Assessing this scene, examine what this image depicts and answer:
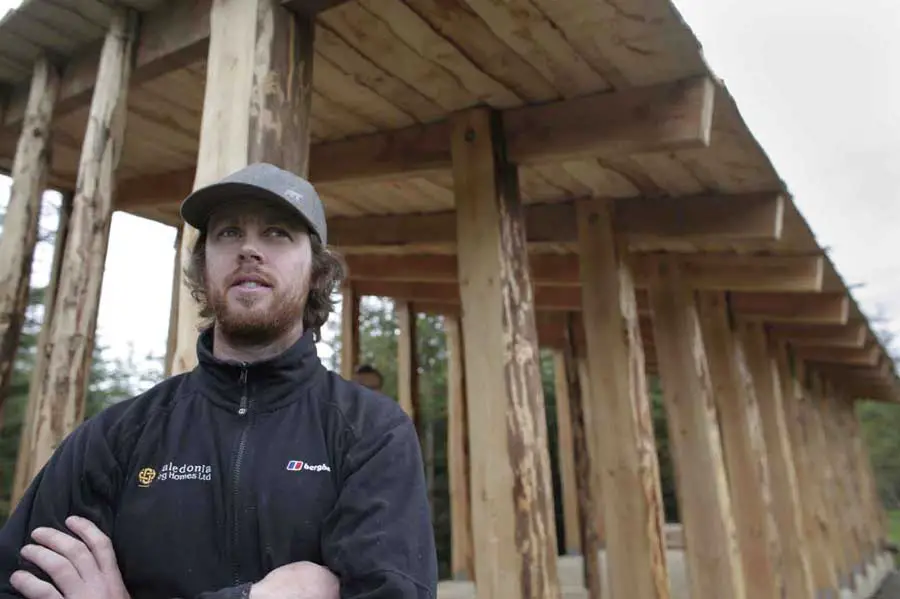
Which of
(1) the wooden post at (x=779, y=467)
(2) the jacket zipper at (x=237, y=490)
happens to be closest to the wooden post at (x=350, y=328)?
(1) the wooden post at (x=779, y=467)

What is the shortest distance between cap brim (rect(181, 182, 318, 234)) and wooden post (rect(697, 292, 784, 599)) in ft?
16.6

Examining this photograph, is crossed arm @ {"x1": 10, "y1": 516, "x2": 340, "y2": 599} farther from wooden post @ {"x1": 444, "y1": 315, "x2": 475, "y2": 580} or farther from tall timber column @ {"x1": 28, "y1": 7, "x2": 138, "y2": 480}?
wooden post @ {"x1": 444, "y1": 315, "x2": 475, "y2": 580}

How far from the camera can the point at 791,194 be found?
13.4 feet

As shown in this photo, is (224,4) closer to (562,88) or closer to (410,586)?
(562,88)

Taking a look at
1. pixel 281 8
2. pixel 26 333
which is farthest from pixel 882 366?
pixel 26 333

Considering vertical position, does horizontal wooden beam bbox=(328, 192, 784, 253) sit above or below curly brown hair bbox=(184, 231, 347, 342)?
above

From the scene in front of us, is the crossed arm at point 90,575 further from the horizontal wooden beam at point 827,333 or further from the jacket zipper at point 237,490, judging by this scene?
the horizontal wooden beam at point 827,333

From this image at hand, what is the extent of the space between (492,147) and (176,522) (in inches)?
101

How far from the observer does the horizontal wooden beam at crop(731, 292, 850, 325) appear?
638cm

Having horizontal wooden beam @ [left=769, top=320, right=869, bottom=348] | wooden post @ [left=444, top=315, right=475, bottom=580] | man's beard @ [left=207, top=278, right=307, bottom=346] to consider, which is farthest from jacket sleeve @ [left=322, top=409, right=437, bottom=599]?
horizontal wooden beam @ [left=769, top=320, right=869, bottom=348]

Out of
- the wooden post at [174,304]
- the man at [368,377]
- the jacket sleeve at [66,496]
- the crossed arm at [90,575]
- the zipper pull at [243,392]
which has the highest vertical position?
the wooden post at [174,304]

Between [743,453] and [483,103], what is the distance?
3841 mm

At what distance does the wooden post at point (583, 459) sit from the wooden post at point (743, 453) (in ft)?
6.24

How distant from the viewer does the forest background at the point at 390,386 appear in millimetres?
11414
